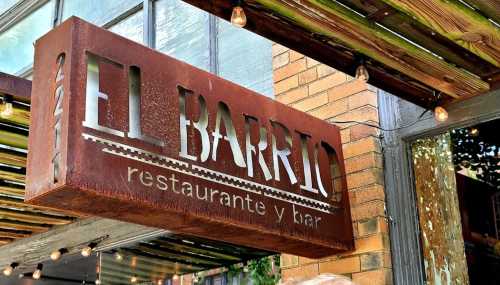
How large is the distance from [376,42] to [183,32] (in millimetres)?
3090

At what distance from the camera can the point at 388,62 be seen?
10.3 ft

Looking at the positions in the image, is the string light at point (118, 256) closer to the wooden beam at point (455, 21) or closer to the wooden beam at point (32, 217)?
the wooden beam at point (32, 217)

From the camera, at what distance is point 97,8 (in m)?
6.70

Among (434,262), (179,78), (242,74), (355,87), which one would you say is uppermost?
(242,74)

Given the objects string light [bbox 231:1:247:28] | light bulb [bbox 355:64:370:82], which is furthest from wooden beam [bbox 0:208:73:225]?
string light [bbox 231:1:247:28]

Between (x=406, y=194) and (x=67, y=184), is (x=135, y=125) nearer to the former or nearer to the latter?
(x=67, y=184)

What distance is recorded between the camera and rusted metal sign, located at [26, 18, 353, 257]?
8.59ft

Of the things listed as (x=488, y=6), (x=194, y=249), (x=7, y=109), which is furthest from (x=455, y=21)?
(x=194, y=249)

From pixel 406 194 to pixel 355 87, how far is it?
2.42ft

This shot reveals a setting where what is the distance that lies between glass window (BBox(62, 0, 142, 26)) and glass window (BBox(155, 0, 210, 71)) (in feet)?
1.34

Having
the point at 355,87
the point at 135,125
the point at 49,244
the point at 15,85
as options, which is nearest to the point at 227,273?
the point at 49,244

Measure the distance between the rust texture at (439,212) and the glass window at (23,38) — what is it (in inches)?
181

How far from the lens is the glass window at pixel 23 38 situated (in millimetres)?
7093

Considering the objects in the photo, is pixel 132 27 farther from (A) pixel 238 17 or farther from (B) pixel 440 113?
(A) pixel 238 17
